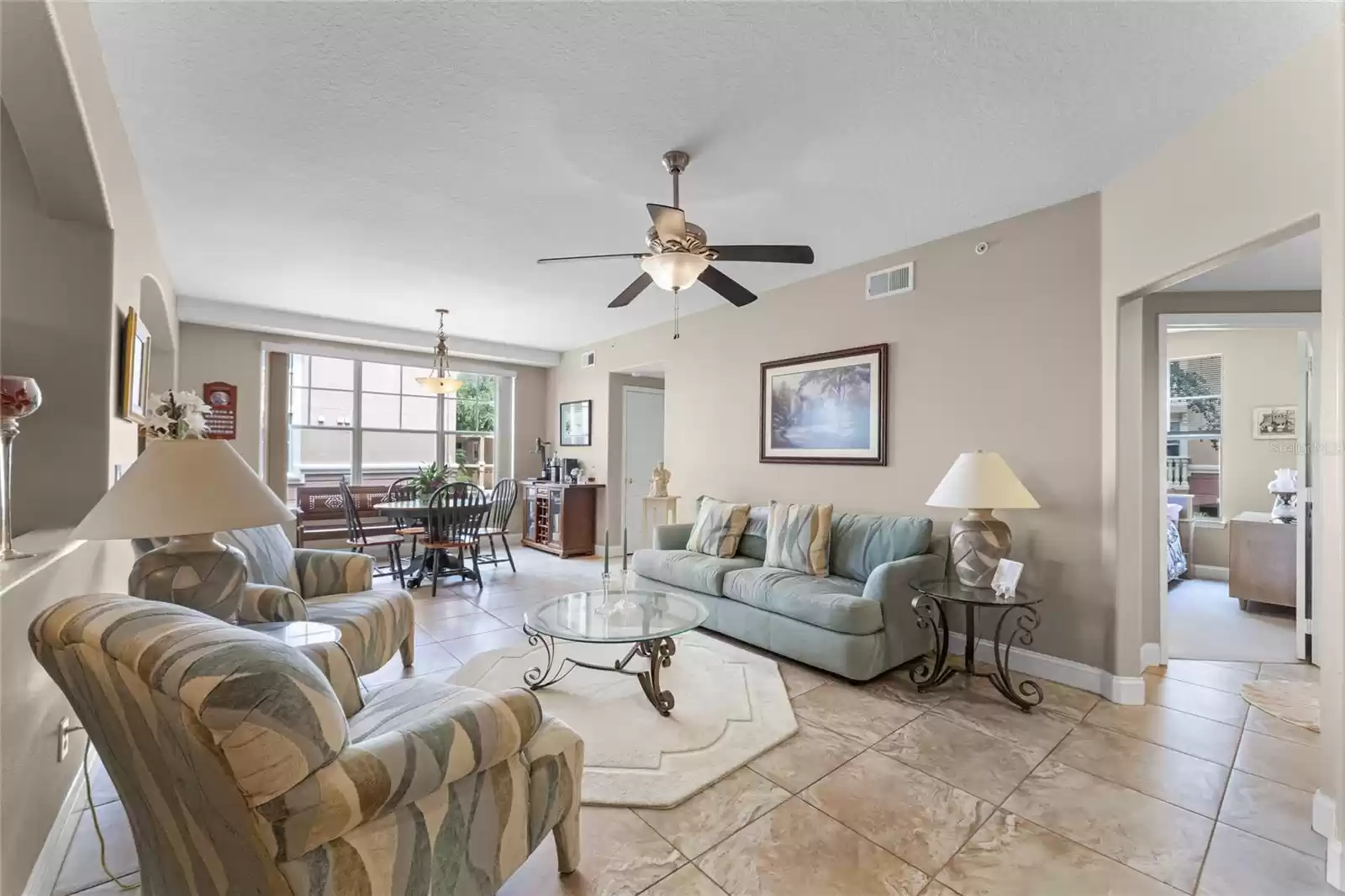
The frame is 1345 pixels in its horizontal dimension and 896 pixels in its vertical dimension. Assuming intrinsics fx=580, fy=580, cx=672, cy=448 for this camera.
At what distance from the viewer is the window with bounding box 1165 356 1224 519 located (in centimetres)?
568

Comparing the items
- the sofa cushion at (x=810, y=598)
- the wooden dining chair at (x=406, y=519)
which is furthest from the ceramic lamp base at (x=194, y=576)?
the wooden dining chair at (x=406, y=519)

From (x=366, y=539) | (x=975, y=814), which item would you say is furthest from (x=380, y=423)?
(x=975, y=814)

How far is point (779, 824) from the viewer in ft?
6.19

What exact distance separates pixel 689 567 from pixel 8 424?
3.18 meters

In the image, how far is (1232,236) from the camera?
2.17 m

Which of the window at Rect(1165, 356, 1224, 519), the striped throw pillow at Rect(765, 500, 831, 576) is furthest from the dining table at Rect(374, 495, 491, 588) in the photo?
the window at Rect(1165, 356, 1224, 519)

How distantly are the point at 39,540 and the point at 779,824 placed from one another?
2.49 meters

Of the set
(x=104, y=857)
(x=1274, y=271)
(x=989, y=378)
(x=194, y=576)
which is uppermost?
(x=1274, y=271)

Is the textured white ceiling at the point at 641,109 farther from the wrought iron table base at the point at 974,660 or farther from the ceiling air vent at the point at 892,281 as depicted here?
the wrought iron table base at the point at 974,660

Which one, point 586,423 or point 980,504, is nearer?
point 980,504

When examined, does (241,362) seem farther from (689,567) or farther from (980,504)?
(980,504)

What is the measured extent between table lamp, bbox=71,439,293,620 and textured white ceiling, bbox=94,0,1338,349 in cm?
139

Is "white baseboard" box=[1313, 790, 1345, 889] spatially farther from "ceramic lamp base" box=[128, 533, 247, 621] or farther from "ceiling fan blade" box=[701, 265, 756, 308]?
"ceramic lamp base" box=[128, 533, 247, 621]

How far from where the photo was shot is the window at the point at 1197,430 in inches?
224
